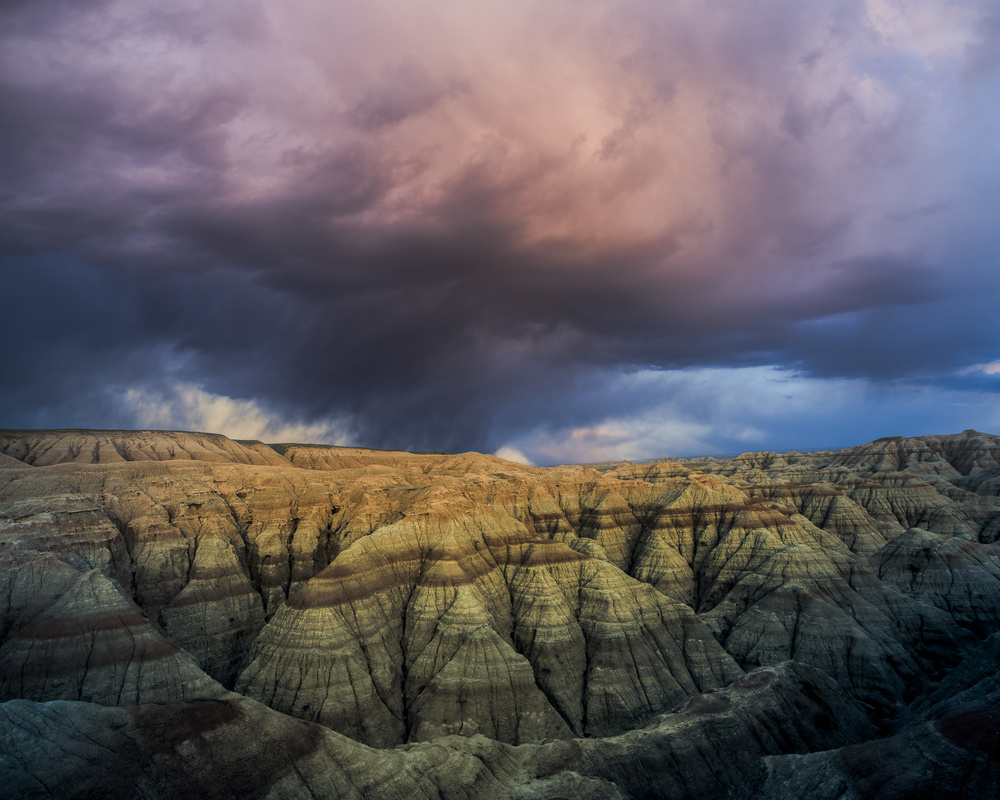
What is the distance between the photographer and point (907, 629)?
72.7 m

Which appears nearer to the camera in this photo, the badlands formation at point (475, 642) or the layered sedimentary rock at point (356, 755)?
the layered sedimentary rock at point (356, 755)

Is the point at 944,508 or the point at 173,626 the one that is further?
the point at 944,508

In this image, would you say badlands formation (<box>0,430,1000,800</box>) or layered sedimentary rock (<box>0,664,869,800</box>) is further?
badlands formation (<box>0,430,1000,800</box>)

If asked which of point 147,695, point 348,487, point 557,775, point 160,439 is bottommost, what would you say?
point 557,775

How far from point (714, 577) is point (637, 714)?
1466 inches

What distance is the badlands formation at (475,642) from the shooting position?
1193 inches

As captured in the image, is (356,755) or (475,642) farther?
(475,642)

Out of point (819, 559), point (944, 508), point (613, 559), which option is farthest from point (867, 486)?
point (613, 559)

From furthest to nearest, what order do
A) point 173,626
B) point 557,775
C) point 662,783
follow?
point 173,626, point 662,783, point 557,775

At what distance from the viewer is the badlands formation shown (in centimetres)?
3031

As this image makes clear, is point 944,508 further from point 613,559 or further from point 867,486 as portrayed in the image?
point 613,559

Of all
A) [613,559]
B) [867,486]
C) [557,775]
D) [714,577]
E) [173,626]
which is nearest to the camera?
[557,775]

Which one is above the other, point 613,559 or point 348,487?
point 348,487

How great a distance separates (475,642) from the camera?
54.8 metres
